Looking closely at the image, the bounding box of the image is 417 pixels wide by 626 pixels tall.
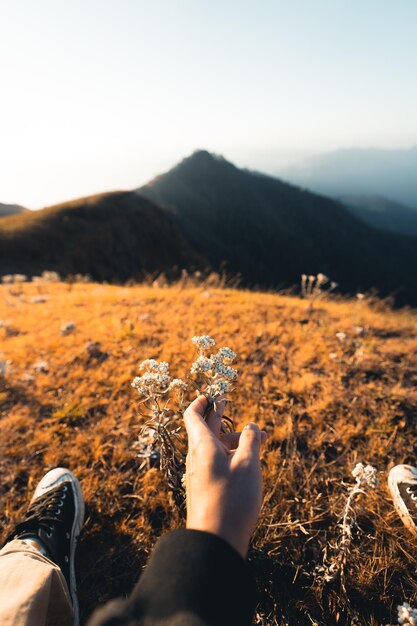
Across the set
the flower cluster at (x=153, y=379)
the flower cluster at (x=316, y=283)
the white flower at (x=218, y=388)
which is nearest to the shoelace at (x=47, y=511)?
the flower cluster at (x=153, y=379)

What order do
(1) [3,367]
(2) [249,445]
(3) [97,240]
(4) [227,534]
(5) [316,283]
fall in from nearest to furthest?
(4) [227,534], (2) [249,445], (1) [3,367], (5) [316,283], (3) [97,240]

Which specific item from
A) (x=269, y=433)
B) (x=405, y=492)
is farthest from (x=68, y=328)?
(x=405, y=492)

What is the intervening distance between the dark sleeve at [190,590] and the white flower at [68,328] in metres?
5.17

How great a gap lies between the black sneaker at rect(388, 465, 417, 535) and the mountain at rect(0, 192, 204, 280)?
30.0m

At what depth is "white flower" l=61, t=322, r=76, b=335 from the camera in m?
5.80

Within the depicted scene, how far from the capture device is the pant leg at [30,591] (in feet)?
5.45

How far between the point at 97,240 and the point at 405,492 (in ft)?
143

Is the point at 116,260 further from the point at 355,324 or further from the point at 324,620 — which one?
the point at 324,620

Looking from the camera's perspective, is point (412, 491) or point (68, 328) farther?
point (68, 328)

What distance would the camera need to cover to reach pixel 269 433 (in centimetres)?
344

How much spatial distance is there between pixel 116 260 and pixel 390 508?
41.7m

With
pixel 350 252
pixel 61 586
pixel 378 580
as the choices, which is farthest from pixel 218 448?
pixel 350 252

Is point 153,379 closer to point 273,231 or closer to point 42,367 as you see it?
point 42,367

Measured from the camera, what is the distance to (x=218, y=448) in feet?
4.83
